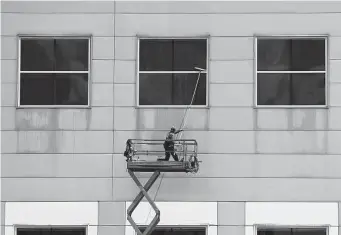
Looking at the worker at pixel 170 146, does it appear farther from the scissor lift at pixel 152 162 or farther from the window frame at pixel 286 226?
the window frame at pixel 286 226

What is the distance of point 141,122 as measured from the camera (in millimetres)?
23844

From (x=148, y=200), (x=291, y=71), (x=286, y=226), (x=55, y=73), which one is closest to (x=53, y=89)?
(x=55, y=73)

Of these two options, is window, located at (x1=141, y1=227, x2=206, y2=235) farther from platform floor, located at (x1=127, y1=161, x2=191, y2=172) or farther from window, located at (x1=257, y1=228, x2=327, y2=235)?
platform floor, located at (x1=127, y1=161, x2=191, y2=172)

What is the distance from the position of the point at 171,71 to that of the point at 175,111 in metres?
1.07

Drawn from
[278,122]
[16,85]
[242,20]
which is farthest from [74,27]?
[278,122]

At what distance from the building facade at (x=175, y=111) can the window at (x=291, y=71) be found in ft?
0.08

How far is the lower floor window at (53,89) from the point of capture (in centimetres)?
2412

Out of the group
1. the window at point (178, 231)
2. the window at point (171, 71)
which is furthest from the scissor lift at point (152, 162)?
the window at point (171, 71)

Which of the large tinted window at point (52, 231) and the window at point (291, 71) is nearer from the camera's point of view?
the large tinted window at point (52, 231)

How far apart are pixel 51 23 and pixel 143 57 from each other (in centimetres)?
255

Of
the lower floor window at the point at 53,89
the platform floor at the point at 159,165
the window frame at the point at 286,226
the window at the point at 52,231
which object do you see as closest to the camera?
the platform floor at the point at 159,165

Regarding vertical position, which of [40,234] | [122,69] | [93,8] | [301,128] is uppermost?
[93,8]

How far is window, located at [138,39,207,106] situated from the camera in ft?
78.8

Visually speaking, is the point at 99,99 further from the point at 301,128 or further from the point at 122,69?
the point at 301,128
